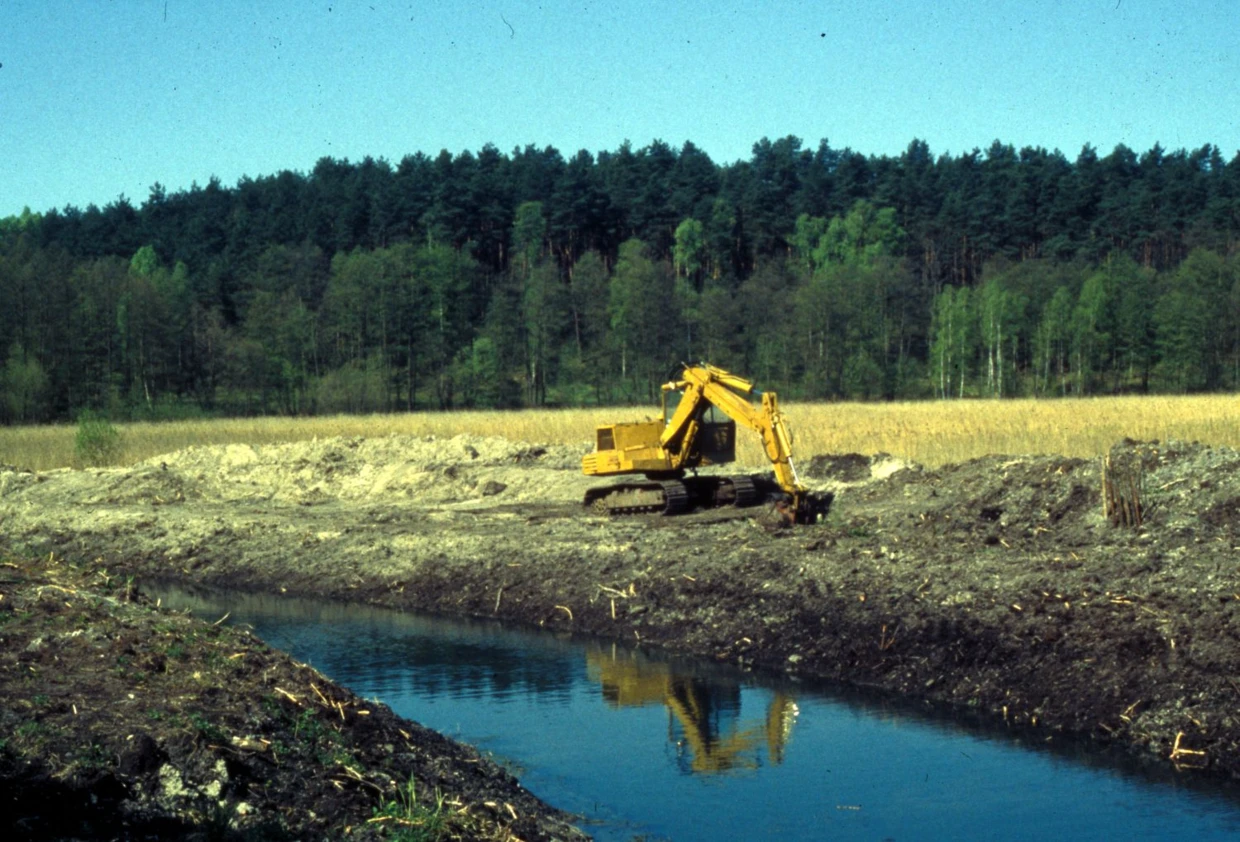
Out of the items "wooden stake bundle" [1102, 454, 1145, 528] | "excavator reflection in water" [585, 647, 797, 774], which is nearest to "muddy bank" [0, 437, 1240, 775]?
"wooden stake bundle" [1102, 454, 1145, 528]

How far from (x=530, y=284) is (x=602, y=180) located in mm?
34221

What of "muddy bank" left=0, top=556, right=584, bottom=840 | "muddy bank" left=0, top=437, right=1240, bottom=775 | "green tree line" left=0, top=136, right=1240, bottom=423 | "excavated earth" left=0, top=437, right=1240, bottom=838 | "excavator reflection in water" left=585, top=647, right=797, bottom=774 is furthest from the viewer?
"green tree line" left=0, top=136, right=1240, bottom=423

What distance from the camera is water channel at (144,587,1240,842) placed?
863 centimetres

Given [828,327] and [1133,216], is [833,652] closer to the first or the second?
[828,327]

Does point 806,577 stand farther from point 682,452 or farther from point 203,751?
point 203,751

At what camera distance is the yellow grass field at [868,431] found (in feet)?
92.4

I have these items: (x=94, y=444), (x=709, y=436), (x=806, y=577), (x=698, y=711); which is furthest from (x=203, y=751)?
(x=94, y=444)

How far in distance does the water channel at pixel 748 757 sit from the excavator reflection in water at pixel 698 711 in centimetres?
3

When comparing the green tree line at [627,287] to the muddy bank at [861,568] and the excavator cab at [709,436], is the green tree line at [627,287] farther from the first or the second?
the excavator cab at [709,436]

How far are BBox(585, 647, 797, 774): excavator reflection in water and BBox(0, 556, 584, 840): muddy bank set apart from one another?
7.51 ft

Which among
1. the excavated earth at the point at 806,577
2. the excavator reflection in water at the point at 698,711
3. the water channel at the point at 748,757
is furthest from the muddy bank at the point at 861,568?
the excavator reflection in water at the point at 698,711

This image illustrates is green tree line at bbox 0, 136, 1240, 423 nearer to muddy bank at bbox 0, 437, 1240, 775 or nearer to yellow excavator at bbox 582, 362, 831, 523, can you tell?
muddy bank at bbox 0, 437, 1240, 775

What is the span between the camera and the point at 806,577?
14461 millimetres

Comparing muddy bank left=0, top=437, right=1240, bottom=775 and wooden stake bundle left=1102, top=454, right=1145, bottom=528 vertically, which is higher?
wooden stake bundle left=1102, top=454, right=1145, bottom=528
